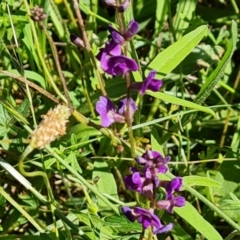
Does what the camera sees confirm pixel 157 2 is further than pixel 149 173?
Yes

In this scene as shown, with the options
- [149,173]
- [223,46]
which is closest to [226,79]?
[223,46]

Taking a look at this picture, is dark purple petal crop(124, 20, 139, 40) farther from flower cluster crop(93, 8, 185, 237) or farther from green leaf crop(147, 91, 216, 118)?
green leaf crop(147, 91, 216, 118)

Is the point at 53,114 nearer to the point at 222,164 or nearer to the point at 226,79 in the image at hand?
the point at 222,164

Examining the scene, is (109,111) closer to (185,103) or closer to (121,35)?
(121,35)

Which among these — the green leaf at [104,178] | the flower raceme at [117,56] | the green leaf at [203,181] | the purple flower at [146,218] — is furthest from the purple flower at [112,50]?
the green leaf at [104,178]

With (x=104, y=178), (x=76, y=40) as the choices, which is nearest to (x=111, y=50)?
(x=76, y=40)

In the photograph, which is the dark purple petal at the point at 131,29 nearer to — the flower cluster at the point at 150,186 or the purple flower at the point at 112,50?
the purple flower at the point at 112,50
